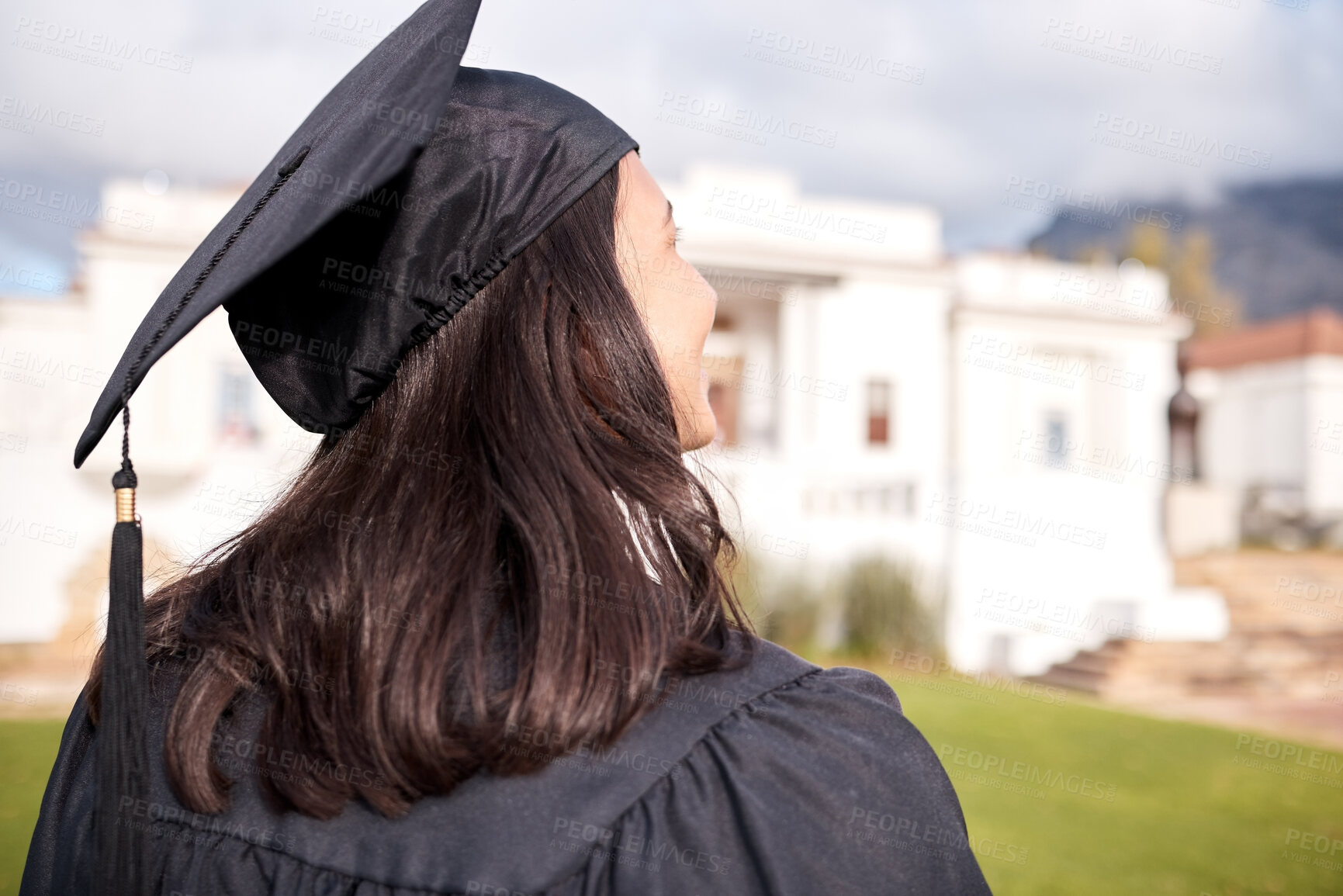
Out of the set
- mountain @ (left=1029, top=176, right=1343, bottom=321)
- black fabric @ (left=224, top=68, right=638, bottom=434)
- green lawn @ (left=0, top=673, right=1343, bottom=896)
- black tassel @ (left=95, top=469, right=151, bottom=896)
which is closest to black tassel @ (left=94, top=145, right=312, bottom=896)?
black tassel @ (left=95, top=469, right=151, bottom=896)

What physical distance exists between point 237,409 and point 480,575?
13.9 meters

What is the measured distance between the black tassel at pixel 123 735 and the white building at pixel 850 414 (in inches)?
373

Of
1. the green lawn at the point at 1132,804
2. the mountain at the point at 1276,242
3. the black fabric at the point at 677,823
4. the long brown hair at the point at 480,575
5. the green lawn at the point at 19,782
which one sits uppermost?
the mountain at the point at 1276,242

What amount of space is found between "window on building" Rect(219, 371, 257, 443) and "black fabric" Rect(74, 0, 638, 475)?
1341 cm

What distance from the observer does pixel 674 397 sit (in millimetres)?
1280

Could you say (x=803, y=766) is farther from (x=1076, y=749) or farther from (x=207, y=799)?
(x=1076, y=749)

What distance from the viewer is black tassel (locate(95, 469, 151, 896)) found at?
3.10 feet

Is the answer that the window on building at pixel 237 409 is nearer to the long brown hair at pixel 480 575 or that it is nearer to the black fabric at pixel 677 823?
the long brown hair at pixel 480 575

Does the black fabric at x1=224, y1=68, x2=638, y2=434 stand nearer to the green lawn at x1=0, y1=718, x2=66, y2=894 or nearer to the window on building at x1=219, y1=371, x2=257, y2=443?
the green lawn at x1=0, y1=718, x2=66, y2=894

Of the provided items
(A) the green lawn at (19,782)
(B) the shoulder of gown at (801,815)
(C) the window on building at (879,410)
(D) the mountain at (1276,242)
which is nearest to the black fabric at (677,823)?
(B) the shoulder of gown at (801,815)

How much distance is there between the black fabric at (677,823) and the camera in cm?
90

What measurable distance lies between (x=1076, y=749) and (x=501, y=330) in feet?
28.7

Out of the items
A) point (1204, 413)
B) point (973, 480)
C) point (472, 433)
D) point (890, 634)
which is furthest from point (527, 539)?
point (1204, 413)

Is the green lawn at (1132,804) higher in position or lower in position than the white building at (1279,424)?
lower
